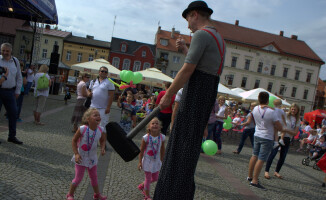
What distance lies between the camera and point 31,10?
44.1 ft

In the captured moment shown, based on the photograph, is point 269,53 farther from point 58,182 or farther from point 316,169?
point 58,182

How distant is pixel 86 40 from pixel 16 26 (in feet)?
61.0

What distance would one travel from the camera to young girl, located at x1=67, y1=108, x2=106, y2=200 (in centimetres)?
315

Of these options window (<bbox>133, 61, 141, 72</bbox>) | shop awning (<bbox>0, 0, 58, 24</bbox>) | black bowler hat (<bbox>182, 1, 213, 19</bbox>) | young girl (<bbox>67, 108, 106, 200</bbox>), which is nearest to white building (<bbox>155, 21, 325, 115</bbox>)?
window (<bbox>133, 61, 141, 72</bbox>)

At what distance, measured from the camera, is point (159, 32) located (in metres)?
54.0

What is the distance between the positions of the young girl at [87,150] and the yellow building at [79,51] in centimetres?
5031

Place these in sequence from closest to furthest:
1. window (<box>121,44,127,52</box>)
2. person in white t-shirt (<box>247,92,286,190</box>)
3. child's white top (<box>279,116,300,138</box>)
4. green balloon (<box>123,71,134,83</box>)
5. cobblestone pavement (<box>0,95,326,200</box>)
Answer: cobblestone pavement (<box>0,95,326,200</box>)
person in white t-shirt (<box>247,92,286,190</box>)
child's white top (<box>279,116,300,138</box>)
green balloon (<box>123,71,134,83</box>)
window (<box>121,44,127,52</box>)

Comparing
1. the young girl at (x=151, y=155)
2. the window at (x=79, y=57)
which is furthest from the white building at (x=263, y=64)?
the young girl at (x=151, y=155)

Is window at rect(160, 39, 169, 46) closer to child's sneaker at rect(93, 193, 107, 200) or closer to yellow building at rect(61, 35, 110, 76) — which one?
yellow building at rect(61, 35, 110, 76)

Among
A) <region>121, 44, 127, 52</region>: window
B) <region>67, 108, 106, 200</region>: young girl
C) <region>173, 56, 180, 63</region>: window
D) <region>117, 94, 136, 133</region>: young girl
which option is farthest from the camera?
<region>121, 44, 127, 52</region>: window

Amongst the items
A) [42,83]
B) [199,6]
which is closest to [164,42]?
[42,83]

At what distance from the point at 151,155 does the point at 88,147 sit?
866mm

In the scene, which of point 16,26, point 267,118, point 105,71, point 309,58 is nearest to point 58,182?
point 105,71

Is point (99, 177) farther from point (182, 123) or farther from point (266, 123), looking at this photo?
point (266, 123)
